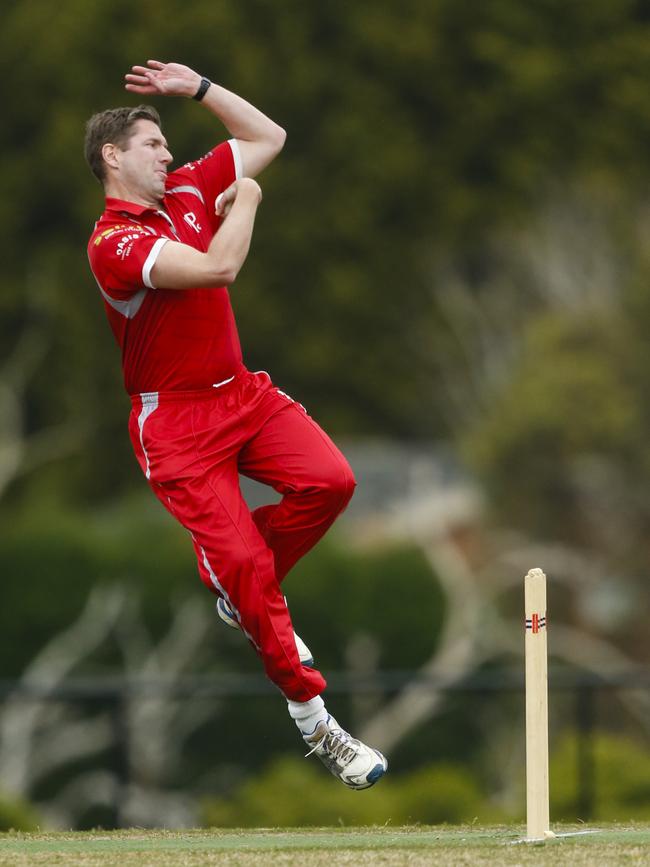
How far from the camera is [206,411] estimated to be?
7.66 metres

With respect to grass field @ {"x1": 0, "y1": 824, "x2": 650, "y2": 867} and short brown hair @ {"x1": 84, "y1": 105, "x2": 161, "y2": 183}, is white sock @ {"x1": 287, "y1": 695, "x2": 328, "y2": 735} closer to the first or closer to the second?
grass field @ {"x1": 0, "y1": 824, "x2": 650, "y2": 867}

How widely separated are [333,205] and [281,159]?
1.28 metres

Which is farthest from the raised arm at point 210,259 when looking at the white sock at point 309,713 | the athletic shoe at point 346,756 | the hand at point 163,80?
the athletic shoe at point 346,756

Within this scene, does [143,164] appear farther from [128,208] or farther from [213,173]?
[213,173]

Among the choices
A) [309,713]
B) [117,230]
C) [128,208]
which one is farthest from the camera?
[309,713]

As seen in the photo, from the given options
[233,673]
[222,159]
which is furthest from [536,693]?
[233,673]

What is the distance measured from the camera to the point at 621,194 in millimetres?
32125

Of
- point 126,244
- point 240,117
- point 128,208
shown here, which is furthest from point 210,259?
point 240,117

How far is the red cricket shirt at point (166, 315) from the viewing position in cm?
748

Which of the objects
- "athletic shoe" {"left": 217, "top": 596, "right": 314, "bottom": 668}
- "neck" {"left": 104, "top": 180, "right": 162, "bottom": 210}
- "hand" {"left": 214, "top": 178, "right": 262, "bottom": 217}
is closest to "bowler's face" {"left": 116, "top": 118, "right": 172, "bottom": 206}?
"neck" {"left": 104, "top": 180, "right": 162, "bottom": 210}

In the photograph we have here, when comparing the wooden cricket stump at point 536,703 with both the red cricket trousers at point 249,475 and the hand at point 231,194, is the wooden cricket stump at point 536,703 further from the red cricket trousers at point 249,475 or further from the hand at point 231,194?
the hand at point 231,194

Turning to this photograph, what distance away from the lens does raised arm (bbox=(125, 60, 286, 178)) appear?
25.3ft

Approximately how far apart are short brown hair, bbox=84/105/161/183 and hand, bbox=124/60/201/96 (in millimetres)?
96

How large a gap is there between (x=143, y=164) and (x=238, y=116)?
0.58 metres
